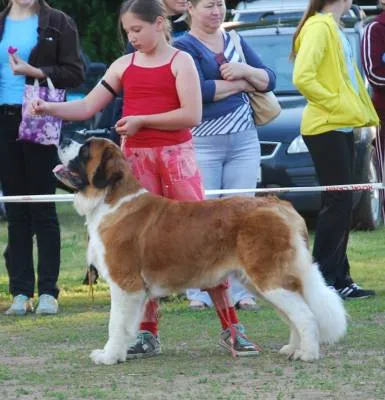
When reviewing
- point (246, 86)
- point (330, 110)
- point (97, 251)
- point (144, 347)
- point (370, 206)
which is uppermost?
point (246, 86)

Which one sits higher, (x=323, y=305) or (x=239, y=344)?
(x=323, y=305)

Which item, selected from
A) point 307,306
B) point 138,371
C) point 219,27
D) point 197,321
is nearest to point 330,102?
point 219,27

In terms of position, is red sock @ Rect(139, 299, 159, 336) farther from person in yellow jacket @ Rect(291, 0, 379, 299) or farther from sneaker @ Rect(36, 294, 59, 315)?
person in yellow jacket @ Rect(291, 0, 379, 299)

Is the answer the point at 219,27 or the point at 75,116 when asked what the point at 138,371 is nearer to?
the point at 75,116

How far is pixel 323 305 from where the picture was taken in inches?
288

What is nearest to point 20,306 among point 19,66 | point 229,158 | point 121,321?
point 19,66

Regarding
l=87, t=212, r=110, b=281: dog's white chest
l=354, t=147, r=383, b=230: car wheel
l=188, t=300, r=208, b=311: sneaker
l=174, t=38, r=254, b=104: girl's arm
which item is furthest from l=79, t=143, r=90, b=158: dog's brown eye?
l=354, t=147, r=383, b=230: car wheel

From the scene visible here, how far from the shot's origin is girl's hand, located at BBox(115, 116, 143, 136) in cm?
754

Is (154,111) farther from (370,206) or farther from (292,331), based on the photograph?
(370,206)

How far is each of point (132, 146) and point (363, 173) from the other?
6.52 m

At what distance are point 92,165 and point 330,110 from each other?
103 inches

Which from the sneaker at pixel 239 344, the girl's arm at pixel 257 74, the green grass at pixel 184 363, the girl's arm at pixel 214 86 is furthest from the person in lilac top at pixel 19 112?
the sneaker at pixel 239 344

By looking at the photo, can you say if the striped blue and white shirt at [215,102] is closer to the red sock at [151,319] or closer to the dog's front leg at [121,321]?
the red sock at [151,319]

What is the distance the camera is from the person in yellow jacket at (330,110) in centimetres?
941
